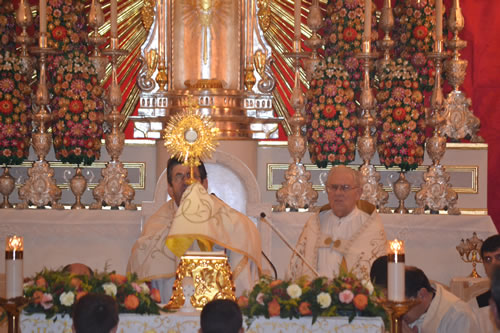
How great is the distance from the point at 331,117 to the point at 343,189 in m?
1.91

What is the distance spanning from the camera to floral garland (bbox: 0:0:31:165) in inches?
344

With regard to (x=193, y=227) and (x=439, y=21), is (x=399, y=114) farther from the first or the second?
(x=193, y=227)

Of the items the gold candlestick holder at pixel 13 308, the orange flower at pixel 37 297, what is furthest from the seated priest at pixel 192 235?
the gold candlestick holder at pixel 13 308

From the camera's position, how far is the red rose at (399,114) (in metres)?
8.73

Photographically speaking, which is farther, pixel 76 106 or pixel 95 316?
pixel 76 106

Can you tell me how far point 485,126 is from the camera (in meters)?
10.5

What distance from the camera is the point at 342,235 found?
23.0 feet

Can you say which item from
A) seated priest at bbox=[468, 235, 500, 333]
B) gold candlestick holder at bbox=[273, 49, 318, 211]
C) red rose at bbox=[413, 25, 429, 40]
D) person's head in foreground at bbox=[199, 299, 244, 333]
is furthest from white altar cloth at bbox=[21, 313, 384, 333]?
red rose at bbox=[413, 25, 429, 40]

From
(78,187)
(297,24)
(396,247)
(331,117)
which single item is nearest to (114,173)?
(78,187)

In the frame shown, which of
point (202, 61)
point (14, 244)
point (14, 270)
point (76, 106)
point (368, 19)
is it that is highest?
point (368, 19)

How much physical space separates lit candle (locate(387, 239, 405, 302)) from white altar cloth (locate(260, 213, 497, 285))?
393cm

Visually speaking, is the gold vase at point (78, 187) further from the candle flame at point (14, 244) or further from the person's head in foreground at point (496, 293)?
the person's head in foreground at point (496, 293)

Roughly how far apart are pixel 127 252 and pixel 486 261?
11.3 feet

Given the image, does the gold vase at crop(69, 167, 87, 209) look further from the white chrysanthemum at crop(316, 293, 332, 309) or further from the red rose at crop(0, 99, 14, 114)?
the white chrysanthemum at crop(316, 293, 332, 309)
